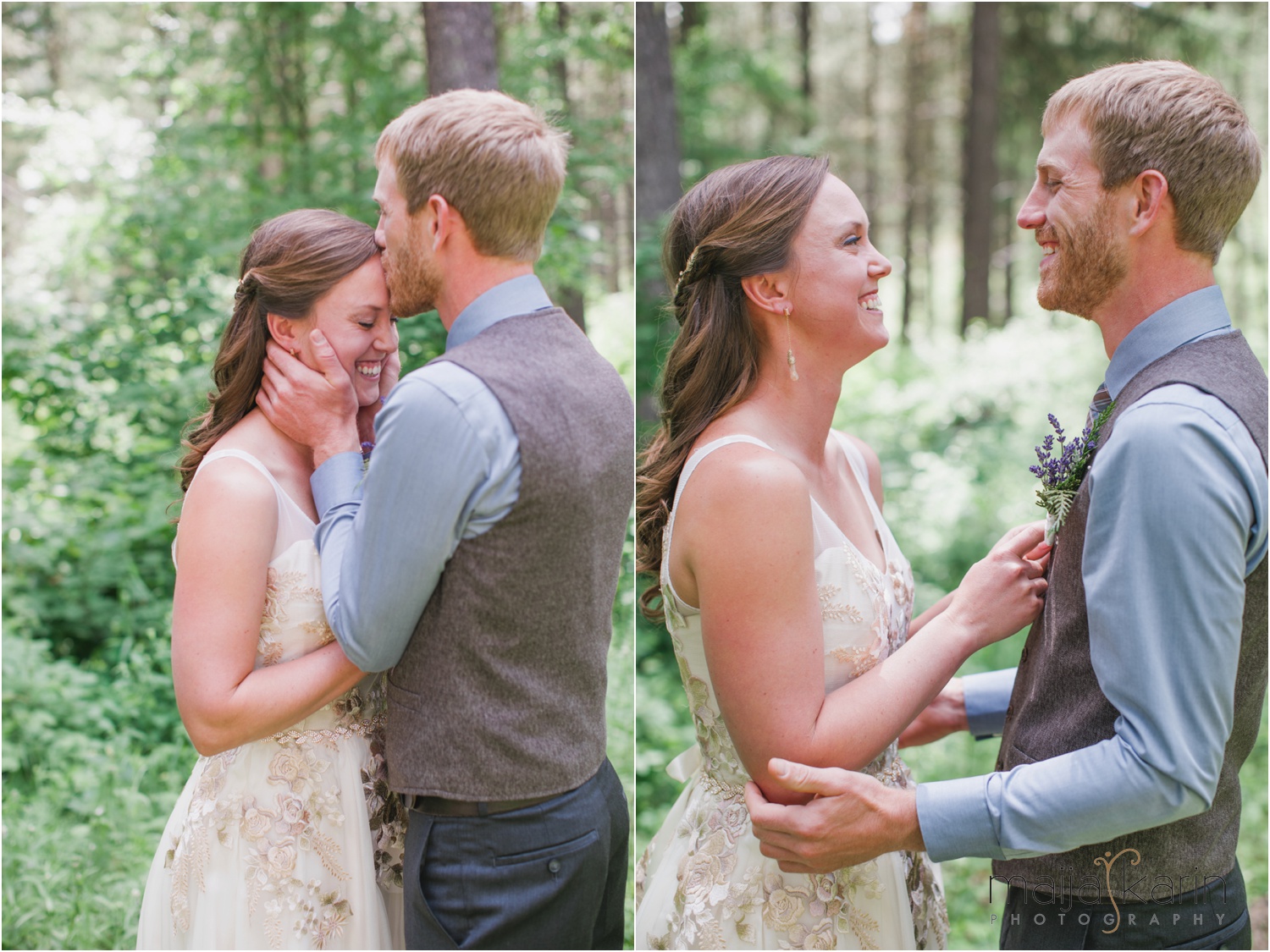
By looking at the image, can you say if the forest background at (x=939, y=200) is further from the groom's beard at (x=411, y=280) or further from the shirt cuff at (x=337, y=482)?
the shirt cuff at (x=337, y=482)

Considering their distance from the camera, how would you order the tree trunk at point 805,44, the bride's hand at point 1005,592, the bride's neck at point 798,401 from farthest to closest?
the tree trunk at point 805,44
the bride's neck at point 798,401
the bride's hand at point 1005,592

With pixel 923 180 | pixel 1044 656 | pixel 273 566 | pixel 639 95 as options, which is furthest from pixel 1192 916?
pixel 923 180

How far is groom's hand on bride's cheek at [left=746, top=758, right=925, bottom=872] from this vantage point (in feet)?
6.36

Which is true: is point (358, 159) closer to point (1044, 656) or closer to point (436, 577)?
point (436, 577)

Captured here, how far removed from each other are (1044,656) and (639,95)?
14.8 ft

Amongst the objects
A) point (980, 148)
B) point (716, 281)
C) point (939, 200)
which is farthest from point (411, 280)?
point (939, 200)

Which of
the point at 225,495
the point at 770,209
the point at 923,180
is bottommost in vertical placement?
the point at 923,180

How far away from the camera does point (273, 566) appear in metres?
2.12

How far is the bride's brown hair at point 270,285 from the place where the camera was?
2.24 meters

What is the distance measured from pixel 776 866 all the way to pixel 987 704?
0.80 m

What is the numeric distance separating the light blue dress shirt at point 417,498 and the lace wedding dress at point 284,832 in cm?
29

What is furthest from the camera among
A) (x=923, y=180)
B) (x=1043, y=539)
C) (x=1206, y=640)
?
(x=923, y=180)

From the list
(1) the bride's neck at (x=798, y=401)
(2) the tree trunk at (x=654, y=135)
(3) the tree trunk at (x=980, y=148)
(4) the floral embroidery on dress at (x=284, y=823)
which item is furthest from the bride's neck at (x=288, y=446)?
(3) the tree trunk at (x=980, y=148)

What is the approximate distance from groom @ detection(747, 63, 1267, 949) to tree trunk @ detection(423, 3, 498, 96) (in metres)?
3.16
